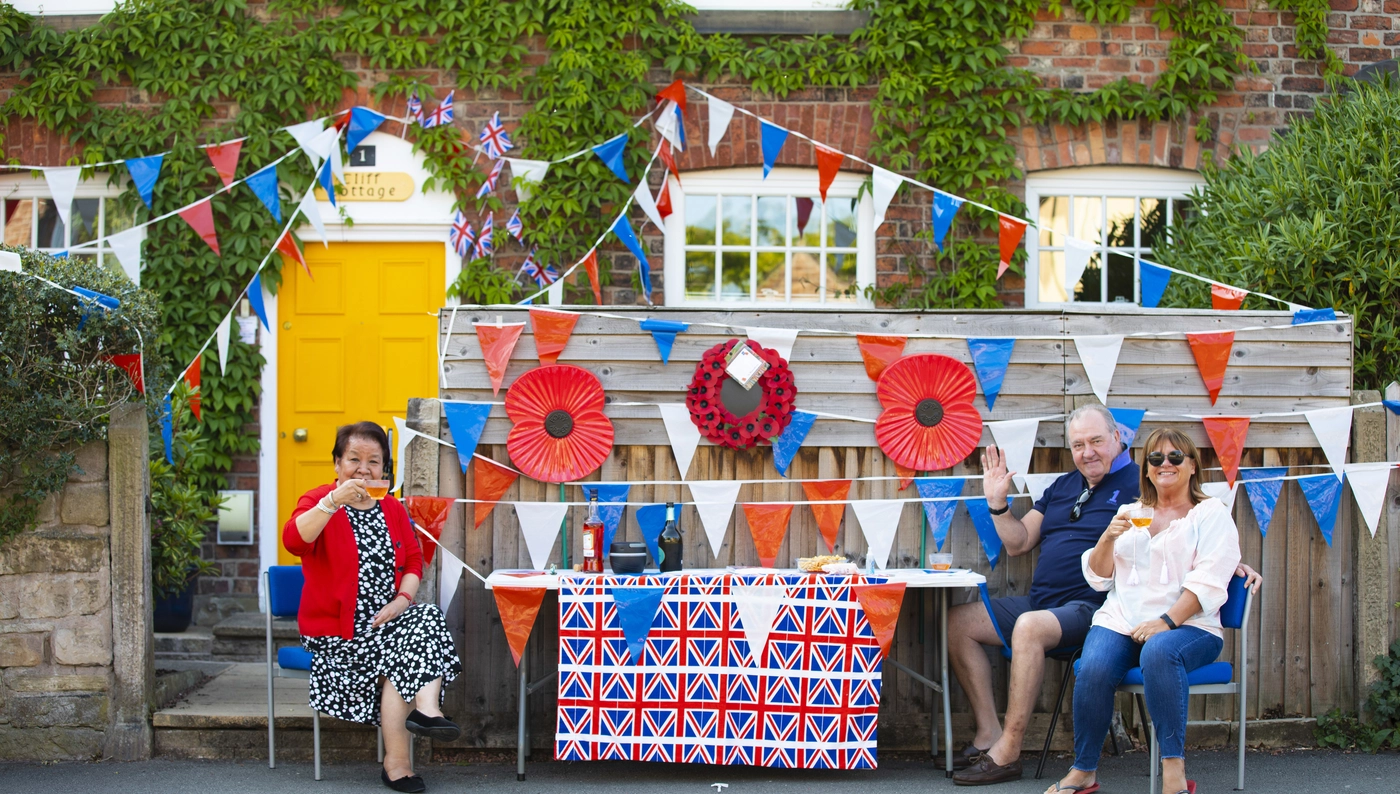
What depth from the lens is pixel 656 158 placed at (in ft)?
24.0

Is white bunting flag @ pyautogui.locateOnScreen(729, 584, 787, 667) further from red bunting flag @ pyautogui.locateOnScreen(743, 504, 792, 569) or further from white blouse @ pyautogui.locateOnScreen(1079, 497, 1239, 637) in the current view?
white blouse @ pyautogui.locateOnScreen(1079, 497, 1239, 637)

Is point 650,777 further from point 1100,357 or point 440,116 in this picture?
point 440,116

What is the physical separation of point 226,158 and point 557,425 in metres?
3.47

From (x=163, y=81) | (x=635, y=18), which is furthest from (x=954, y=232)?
(x=163, y=81)

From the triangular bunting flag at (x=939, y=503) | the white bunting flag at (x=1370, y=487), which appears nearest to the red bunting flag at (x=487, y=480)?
the triangular bunting flag at (x=939, y=503)

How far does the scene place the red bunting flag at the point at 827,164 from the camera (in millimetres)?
6973

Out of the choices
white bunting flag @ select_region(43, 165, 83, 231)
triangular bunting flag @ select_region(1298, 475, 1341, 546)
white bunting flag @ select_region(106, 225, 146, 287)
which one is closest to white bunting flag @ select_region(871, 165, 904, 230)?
triangular bunting flag @ select_region(1298, 475, 1341, 546)

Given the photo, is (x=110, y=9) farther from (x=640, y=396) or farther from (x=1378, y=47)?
(x=1378, y=47)

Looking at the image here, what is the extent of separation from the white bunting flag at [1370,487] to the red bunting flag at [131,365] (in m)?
4.88

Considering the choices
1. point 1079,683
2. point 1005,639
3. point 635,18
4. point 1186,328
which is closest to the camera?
point 1079,683

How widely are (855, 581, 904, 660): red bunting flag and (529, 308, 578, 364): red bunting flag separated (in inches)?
60.1

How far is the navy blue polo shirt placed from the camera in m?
4.62

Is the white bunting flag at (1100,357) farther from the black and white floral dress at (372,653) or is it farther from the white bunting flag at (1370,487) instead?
the black and white floral dress at (372,653)

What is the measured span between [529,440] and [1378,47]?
593 centimetres
